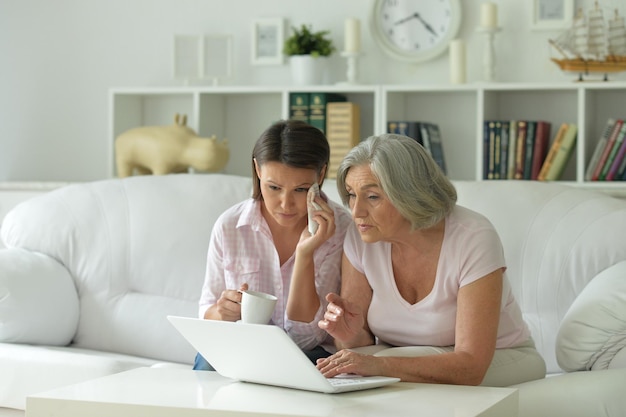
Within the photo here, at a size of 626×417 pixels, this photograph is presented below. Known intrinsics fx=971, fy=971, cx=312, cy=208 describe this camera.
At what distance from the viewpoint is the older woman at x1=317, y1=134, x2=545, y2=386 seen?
2.01 m

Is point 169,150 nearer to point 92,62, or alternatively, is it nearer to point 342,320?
point 92,62

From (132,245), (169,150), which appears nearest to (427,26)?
(169,150)

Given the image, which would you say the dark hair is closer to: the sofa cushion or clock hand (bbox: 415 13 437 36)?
the sofa cushion

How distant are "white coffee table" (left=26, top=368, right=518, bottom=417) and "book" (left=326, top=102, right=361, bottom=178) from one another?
1923 millimetres

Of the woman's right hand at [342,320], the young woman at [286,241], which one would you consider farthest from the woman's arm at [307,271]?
the woman's right hand at [342,320]

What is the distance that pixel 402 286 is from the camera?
220cm

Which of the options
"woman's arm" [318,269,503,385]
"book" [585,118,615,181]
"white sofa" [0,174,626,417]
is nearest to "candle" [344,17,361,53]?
"white sofa" [0,174,626,417]

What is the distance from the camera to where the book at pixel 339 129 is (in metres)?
3.72

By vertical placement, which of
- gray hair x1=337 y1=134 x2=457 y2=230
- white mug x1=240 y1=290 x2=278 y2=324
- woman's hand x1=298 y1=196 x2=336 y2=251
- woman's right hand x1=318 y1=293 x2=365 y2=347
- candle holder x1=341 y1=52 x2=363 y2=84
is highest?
candle holder x1=341 y1=52 x2=363 y2=84

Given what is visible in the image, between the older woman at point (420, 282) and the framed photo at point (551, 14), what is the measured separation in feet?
5.63

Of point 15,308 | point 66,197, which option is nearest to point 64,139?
point 66,197

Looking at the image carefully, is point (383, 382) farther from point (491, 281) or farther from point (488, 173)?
point (488, 173)

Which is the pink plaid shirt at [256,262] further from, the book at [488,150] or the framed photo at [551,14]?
the framed photo at [551,14]

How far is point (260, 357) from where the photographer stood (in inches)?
69.4
